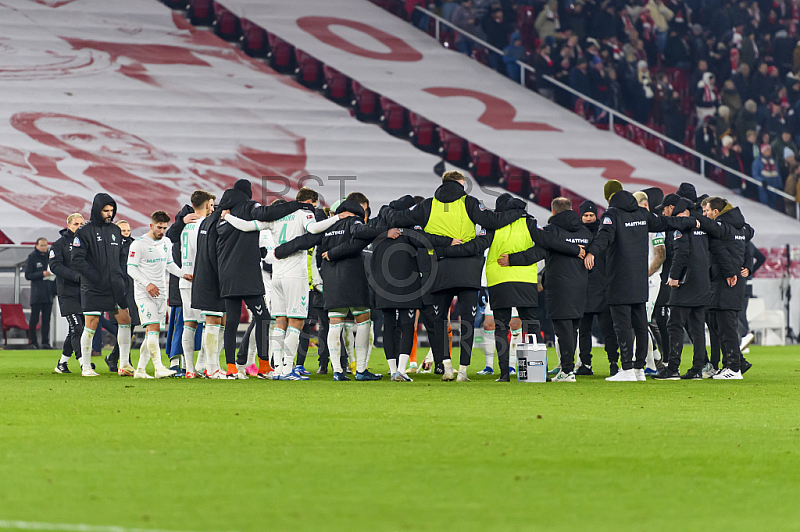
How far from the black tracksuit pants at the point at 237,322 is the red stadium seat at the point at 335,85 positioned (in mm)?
15847

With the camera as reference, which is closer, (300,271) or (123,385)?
(123,385)

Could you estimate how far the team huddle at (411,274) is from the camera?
10227 mm

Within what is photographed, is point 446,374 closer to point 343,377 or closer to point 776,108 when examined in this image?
point 343,377

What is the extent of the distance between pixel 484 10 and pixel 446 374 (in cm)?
1931

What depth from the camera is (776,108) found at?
91.5 ft

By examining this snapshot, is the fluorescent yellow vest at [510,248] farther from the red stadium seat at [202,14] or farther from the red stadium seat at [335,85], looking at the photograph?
the red stadium seat at [202,14]

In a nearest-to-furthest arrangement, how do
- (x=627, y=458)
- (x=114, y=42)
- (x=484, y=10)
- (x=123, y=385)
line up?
(x=627, y=458) → (x=123, y=385) → (x=114, y=42) → (x=484, y=10)

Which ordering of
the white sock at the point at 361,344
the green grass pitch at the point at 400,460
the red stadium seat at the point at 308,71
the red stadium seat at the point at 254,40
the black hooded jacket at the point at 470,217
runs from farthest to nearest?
the red stadium seat at the point at 254,40 < the red stadium seat at the point at 308,71 < the white sock at the point at 361,344 < the black hooded jacket at the point at 470,217 < the green grass pitch at the point at 400,460

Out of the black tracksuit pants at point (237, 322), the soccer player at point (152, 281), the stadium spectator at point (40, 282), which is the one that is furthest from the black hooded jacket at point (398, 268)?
the stadium spectator at point (40, 282)

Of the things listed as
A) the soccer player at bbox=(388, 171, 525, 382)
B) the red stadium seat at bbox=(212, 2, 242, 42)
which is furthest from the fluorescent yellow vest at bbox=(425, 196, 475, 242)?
the red stadium seat at bbox=(212, 2, 242, 42)

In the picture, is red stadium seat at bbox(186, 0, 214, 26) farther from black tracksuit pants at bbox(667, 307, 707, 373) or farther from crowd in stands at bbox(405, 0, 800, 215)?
black tracksuit pants at bbox(667, 307, 707, 373)

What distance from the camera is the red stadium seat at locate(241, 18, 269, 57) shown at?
88.3ft

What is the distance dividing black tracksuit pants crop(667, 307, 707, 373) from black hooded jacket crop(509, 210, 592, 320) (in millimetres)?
1265

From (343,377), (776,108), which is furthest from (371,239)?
(776,108)
